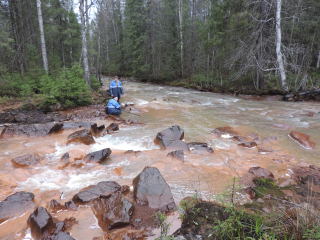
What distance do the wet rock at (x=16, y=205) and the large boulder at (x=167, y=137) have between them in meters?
3.68

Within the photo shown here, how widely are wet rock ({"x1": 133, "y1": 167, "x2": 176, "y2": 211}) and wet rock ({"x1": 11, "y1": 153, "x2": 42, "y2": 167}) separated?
115 inches

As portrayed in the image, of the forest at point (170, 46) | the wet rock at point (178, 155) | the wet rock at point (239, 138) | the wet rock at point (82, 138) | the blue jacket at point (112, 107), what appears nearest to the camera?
the wet rock at point (178, 155)

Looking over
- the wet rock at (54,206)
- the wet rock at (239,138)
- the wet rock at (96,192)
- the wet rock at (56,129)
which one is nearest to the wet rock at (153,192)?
the wet rock at (96,192)

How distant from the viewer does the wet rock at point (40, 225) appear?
2.63 metres

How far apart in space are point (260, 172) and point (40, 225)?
4471 mm

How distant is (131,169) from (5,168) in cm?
301

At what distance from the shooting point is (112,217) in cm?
288

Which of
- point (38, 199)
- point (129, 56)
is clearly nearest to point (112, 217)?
point (38, 199)

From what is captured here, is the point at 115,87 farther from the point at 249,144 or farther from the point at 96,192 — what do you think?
the point at 96,192

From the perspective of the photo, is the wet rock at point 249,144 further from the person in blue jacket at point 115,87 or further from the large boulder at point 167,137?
the person in blue jacket at point 115,87

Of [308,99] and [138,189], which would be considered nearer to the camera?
[138,189]

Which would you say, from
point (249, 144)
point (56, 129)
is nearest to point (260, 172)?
point (249, 144)

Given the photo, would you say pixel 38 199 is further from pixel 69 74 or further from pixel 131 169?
pixel 69 74

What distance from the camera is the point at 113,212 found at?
298 centimetres
